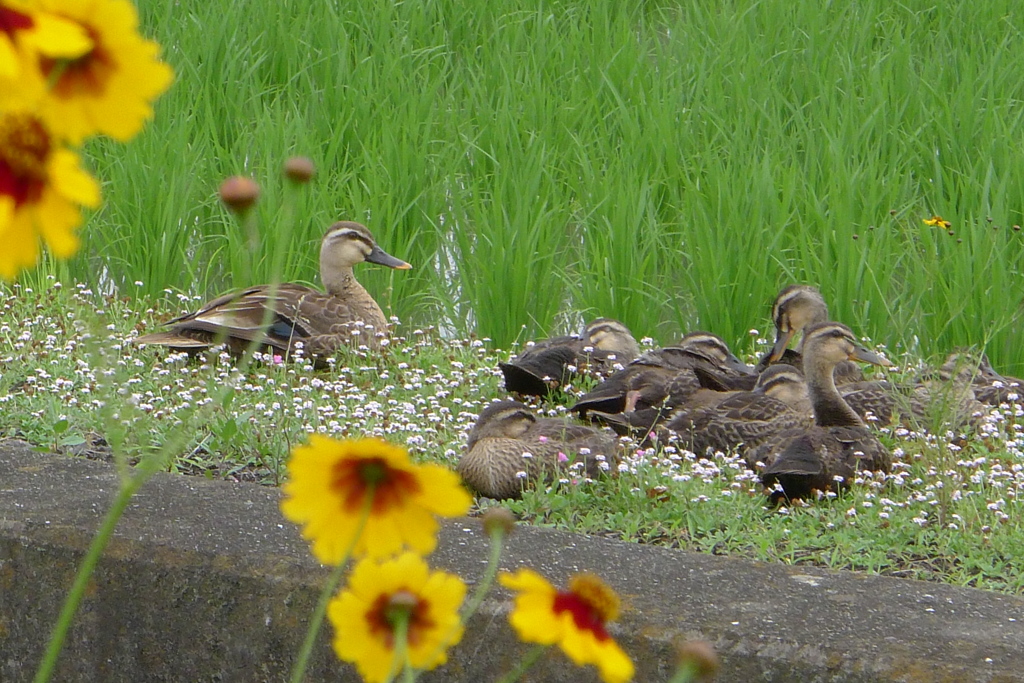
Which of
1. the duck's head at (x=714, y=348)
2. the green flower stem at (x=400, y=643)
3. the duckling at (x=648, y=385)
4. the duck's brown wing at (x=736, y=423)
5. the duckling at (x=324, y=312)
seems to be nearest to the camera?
the green flower stem at (x=400, y=643)

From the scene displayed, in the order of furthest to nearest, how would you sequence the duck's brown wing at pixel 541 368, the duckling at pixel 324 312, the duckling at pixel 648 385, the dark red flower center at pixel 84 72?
1. the duckling at pixel 324 312
2. the duck's brown wing at pixel 541 368
3. the duckling at pixel 648 385
4. the dark red flower center at pixel 84 72

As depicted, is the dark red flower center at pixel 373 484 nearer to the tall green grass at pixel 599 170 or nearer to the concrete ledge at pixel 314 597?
the concrete ledge at pixel 314 597

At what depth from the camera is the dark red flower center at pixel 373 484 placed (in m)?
0.99

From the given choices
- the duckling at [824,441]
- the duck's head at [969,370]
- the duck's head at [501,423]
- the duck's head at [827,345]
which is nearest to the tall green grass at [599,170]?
the duck's head at [969,370]

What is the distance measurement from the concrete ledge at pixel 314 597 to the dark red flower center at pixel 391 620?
61.6 inches

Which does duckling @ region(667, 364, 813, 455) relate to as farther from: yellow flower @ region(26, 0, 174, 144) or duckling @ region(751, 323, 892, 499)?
yellow flower @ region(26, 0, 174, 144)

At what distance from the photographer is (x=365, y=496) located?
1.00 metres

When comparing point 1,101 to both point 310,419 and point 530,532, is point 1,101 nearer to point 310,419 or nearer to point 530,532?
point 530,532

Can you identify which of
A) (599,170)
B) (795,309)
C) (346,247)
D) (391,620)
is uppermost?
(599,170)

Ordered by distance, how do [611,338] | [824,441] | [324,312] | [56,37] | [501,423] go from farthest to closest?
[324,312] < [611,338] < [501,423] < [824,441] < [56,37]

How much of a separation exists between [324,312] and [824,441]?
7.19 ft

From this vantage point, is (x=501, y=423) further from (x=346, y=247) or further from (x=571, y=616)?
(x=571, y=616)

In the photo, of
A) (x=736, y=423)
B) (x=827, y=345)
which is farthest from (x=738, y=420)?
(x=827, y=345)

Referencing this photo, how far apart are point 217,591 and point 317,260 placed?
133 inches
